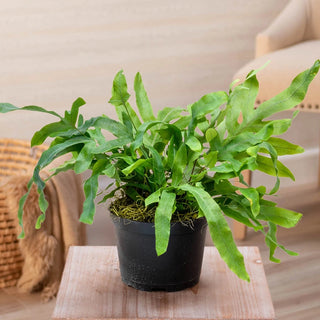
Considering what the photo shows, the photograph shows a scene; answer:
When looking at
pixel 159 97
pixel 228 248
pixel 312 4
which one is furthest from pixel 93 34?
pixel 228 248

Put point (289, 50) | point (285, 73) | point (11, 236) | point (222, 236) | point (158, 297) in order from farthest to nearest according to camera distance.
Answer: point (289, 50), point (285, 73), point (11, 236), point (158, 297), point (222, 236)

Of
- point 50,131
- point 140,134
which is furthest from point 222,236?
point 50,131

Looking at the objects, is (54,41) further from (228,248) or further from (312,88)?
(228,248)

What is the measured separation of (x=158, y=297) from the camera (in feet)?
3.09

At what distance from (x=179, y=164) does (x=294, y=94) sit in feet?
0.59

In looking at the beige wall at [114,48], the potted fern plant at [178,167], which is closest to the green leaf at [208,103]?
the potted fern plant at [178,167]

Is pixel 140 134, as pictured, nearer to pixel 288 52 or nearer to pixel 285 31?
pixel 288 52

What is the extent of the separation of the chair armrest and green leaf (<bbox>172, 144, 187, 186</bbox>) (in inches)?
38.3

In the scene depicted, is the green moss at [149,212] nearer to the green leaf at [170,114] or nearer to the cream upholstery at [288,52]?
the green leaf at [170,114]

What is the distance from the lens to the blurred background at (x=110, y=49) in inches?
73.8

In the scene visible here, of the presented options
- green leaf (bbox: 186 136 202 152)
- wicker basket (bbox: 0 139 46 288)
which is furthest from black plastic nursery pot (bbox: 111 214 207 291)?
wicker basket (bbox: 0 139 46 288)

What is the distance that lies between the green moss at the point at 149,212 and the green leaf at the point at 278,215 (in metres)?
0.09

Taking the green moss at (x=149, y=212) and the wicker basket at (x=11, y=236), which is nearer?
the green moss at (x=149, y=212)

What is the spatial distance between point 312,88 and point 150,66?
0.58 meters
